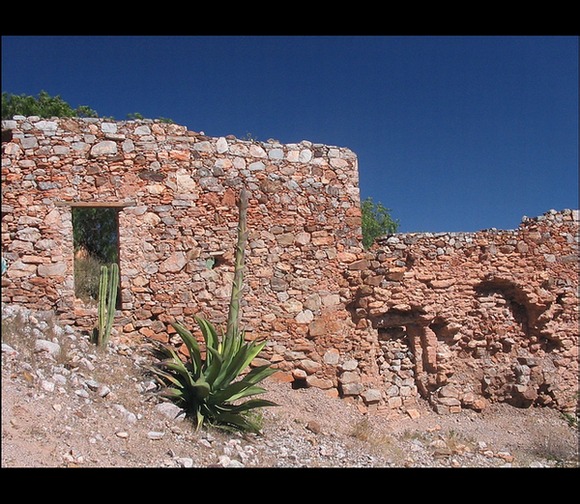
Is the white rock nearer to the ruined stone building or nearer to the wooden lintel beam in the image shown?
the ruined stone building

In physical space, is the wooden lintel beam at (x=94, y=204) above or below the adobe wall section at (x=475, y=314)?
above

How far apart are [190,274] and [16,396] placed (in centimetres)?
294

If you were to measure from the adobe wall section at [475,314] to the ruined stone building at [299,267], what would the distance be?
21 millimetres

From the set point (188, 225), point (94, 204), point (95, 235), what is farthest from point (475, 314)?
point (95, 235)

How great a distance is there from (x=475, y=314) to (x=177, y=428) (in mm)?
4959

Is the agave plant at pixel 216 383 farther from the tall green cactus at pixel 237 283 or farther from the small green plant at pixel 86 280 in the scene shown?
the small green plant at pixel 86 280

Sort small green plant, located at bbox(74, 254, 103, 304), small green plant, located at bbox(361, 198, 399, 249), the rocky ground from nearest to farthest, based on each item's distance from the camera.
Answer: the rocky ground < small green plant, located at bbox(74, 254, 103, 304) < small green plant, located at bbox(361, 198, 399, 249)

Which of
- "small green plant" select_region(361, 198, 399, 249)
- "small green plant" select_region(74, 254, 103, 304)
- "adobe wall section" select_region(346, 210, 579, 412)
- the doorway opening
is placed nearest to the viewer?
"small green plant" select_region(74, 254, 103, 304)

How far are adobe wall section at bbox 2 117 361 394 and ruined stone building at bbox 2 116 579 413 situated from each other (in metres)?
Answer: 0.02

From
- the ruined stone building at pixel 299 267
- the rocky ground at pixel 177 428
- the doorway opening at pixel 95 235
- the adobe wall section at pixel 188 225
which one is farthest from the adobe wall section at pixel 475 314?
the doorway opening at pixel 95 235

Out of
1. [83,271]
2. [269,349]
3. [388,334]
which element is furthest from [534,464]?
[83,271]

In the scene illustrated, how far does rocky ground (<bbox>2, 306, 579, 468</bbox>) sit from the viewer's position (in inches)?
189

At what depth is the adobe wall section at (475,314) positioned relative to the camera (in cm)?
816

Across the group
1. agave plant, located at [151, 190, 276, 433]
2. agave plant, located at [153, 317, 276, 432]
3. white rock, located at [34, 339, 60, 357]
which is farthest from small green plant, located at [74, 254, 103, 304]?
agave plant, located at [153, 317, 276, 432]
